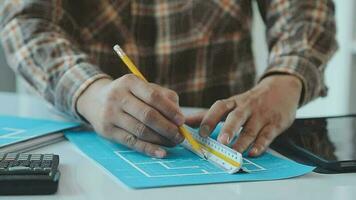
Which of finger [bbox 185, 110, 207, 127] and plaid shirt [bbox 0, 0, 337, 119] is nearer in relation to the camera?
finger [bbox 185, 110, 207, 127]

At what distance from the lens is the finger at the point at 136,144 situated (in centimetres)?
77

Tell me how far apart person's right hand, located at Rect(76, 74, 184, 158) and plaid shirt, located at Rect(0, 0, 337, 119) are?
0.16 meters

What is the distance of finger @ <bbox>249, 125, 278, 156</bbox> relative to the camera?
80 cm

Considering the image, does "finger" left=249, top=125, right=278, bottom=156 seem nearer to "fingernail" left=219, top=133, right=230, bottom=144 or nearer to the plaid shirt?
"fingernail" left=219, top=133, right=230, bottom=144

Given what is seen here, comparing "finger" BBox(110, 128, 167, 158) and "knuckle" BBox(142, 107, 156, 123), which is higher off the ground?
"knuckle" BBox(142, 107, 156, 123)

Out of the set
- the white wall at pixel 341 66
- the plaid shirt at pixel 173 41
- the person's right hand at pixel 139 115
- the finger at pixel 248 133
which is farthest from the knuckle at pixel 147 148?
the white wall at pixel 341 66

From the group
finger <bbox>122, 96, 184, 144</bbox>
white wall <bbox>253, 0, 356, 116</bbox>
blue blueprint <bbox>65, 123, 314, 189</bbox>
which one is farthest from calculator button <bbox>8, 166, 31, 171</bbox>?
white wall <bbox>253, 0, 356, 116</bbox>

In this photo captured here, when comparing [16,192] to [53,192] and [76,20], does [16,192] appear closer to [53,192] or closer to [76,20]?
[53,192]

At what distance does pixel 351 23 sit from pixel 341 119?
1.24 metres

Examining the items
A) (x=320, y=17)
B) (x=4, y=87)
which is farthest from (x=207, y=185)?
(x=4, y=87)

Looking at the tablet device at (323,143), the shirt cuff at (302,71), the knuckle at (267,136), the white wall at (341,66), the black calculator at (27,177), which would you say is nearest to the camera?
the black calculator at (27,177)

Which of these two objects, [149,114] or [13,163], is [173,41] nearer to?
[149,114]

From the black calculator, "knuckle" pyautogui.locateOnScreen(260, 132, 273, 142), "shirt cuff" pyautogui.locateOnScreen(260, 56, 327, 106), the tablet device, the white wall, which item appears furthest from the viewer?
the white wall

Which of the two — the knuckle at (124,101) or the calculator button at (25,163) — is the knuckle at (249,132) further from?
the calculator button at (25,163)
